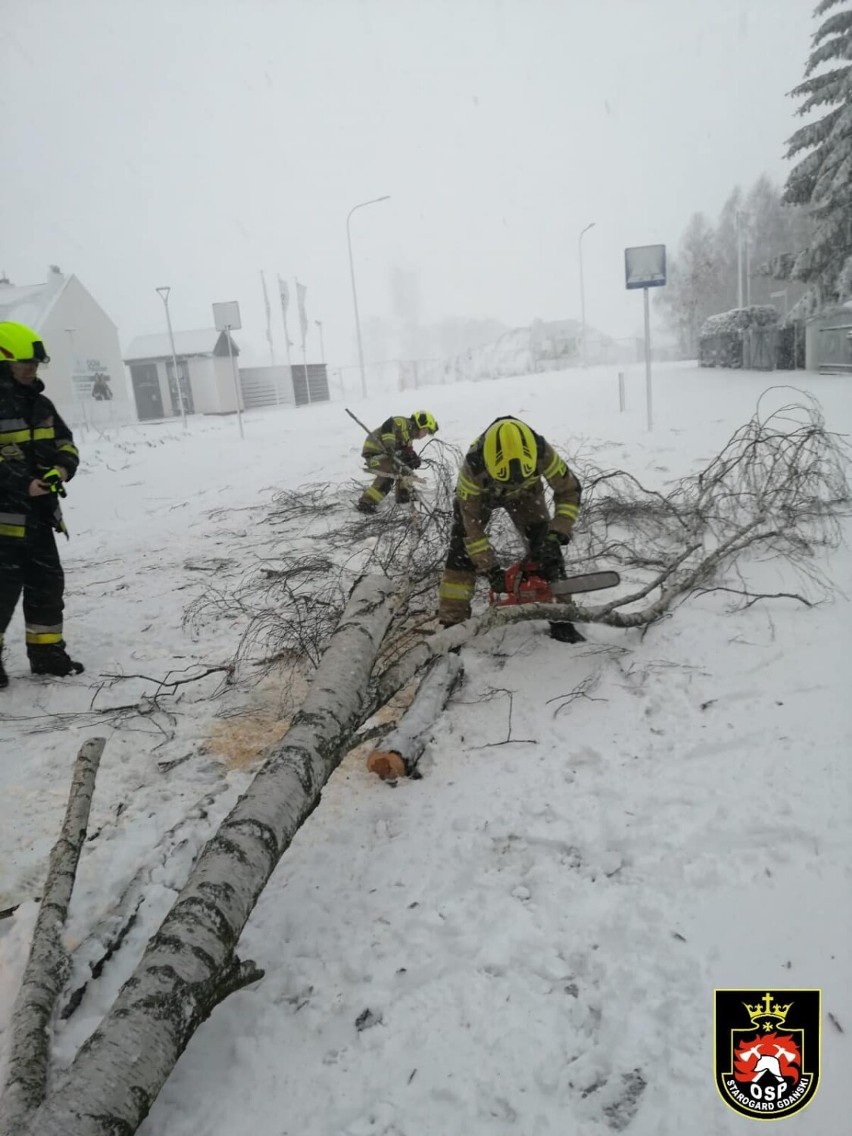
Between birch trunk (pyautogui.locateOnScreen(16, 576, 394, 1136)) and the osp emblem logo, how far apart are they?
1.18 m

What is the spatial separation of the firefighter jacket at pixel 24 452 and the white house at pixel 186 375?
2505 cm

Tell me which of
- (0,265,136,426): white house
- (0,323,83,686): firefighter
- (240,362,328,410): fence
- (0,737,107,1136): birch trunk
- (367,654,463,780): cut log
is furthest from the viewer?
(240,362,328,410): fence

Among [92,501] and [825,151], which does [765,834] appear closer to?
[92,501]

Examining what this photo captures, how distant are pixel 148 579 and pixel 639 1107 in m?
5.21

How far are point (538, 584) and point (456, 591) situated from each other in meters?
0.51

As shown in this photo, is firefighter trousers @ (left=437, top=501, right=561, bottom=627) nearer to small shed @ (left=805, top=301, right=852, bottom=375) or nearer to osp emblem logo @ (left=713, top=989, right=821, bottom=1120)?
osp emblem logo @ (left=713, top=989, right=821, bottom=1120)

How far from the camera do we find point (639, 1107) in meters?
1.51

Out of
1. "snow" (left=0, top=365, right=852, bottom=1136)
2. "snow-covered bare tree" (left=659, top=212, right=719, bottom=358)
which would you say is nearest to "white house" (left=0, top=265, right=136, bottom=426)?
"snow" (left=0, top=365, right=852, bottom=1136)

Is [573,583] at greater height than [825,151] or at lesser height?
lesser

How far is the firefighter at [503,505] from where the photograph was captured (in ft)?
12.0

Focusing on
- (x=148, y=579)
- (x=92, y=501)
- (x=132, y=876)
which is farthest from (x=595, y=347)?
(x=132, y=876)

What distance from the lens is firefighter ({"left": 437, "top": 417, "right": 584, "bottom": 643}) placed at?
365 centimetres

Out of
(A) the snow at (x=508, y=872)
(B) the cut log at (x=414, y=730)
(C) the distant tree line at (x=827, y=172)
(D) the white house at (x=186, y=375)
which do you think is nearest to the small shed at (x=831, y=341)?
(C) the distant tree line at (x=827, y=172)

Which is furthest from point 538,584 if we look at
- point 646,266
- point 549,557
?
point 646,266
